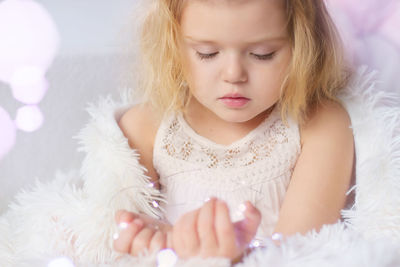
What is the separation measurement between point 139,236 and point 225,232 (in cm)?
12

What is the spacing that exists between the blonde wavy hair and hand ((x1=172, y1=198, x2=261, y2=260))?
30 cm

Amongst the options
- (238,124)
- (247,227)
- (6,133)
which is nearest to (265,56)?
(238,124)

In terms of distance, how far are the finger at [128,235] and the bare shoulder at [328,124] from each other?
39 cm

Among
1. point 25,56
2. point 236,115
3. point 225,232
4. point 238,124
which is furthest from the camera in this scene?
point 25,56

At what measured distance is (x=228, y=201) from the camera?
2.38 ft

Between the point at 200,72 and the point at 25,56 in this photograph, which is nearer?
the point at 200,72

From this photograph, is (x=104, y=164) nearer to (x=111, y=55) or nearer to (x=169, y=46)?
(x=169, y=46)

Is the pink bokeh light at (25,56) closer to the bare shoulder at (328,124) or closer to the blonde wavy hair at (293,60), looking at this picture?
the blonde wavy hair at (293,60)

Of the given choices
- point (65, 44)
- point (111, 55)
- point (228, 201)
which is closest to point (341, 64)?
point (228, 201)

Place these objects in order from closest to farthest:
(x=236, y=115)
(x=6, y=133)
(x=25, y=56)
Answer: (x=236, y=115) → (x=6, y=133) → (x=25, y=56)

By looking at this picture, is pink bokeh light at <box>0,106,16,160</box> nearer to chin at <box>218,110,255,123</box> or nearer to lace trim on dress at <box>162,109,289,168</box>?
lace trim on dress at <box>162,109,289,168</box>

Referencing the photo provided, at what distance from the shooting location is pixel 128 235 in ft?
2.32

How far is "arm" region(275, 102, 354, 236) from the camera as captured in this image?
0.87m

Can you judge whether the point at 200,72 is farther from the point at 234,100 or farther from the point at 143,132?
the point at 143,132
